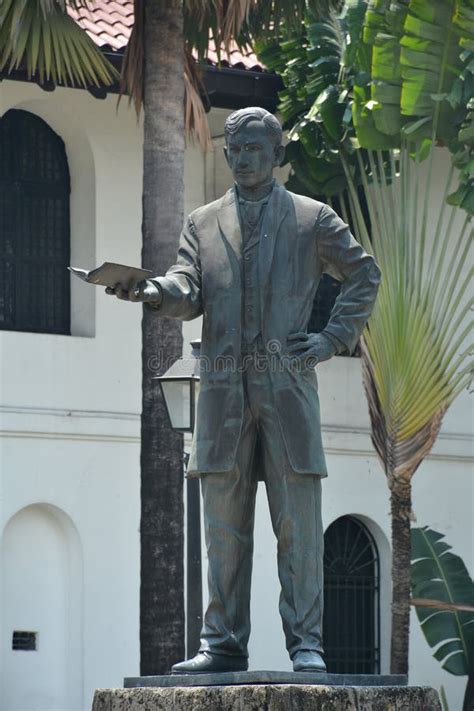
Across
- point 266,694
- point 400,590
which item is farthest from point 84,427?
point 266,694

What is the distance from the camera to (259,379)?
7.91 meters

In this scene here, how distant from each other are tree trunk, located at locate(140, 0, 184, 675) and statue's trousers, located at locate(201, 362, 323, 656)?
21.2 ft

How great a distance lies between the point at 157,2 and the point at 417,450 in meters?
4.25

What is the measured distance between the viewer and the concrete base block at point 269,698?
726cm

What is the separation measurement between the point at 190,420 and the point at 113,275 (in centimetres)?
477

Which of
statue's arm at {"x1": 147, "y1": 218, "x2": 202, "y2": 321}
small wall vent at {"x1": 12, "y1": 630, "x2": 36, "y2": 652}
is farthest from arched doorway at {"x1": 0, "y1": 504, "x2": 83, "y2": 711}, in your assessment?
statue's arm at {"x1": 147, "y1": 218, "x2": 202, "y2": 321}

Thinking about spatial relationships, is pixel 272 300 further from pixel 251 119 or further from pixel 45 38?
pixel 45 38

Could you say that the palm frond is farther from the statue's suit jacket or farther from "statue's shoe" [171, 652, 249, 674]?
"statue's shoe" [171, 652, 249, 674]

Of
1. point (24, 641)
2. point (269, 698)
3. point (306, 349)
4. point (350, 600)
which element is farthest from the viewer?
point (350, 600)

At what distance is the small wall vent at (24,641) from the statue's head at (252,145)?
10362 millimetres

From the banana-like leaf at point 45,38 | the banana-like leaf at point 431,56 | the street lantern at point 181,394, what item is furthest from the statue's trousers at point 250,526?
the banana-like leaf at point 431,56

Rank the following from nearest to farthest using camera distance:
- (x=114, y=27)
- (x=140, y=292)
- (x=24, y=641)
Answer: (x=140, y=292)
(x=24, y=641)
(x=114, y=27)

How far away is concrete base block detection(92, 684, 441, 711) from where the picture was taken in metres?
7.26

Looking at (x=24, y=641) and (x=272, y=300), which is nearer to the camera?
(x=272, y=300)
